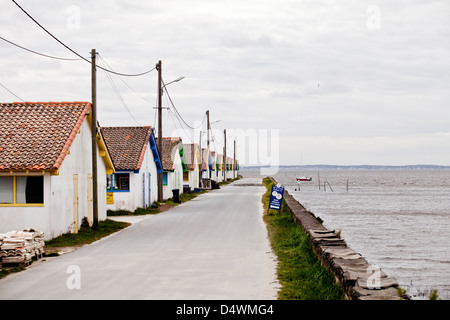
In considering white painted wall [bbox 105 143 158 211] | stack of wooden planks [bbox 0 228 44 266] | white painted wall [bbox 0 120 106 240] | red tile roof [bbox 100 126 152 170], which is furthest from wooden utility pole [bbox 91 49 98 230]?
white painted wall [bbox 105 143 158 211]

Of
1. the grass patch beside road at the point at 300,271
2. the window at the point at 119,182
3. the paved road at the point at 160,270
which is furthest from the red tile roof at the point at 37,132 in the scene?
the window at the point at 119,182

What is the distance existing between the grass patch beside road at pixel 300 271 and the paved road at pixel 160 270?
0.30 m

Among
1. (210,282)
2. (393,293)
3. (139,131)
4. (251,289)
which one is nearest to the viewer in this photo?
(393,293)

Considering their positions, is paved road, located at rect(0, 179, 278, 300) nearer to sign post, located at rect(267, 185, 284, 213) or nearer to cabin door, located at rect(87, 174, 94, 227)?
cabin door, located at rect(87, 174, 94, 227)

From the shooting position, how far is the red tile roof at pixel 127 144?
3216 centimetres

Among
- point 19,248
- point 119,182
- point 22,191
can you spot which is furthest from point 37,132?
point 119,182

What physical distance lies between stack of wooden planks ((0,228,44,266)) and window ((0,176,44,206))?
4.11 meters

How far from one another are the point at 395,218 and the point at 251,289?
30558 millimetres

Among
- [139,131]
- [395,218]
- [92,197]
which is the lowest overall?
[395,218]

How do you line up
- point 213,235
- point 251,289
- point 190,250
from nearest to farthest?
point 251,289 → point 190,250 → point 213,235

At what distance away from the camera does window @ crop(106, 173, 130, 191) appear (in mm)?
32438

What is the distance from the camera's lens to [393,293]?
27.6 ft
